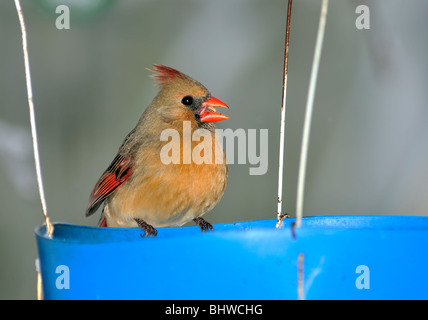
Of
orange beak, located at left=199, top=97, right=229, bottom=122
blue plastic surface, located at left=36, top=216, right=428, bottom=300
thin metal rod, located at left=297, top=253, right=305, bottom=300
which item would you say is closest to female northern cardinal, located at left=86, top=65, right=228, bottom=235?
orange beak, located at left=199, top=97, right=229, bottom=122

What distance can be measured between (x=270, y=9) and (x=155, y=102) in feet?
4.90

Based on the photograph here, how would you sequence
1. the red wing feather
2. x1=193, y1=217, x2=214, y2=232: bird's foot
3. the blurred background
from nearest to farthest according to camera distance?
x1=193, y1=217, x2=214, y2=232: bird's foot → the red wing feather → the blurred background

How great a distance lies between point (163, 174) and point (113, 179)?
10.3 inches

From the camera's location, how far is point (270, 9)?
3.97 m

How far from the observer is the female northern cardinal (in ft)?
8.11

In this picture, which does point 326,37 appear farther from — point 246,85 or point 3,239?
point 3,239

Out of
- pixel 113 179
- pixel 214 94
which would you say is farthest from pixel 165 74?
pixel 214 94

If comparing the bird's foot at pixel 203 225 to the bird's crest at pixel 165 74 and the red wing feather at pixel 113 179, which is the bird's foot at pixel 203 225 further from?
the bird's crest at pixel 165 74

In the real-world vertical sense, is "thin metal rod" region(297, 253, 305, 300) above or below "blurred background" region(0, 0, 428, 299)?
below

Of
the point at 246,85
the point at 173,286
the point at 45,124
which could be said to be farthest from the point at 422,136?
the point at 173,286

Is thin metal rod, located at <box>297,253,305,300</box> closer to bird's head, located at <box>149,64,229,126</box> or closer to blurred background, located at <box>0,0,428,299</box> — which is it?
bird's head, located at <box>149,64,229,126</box>

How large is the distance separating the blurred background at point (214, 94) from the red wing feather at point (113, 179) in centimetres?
129

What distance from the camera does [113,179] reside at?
2.62 meters
